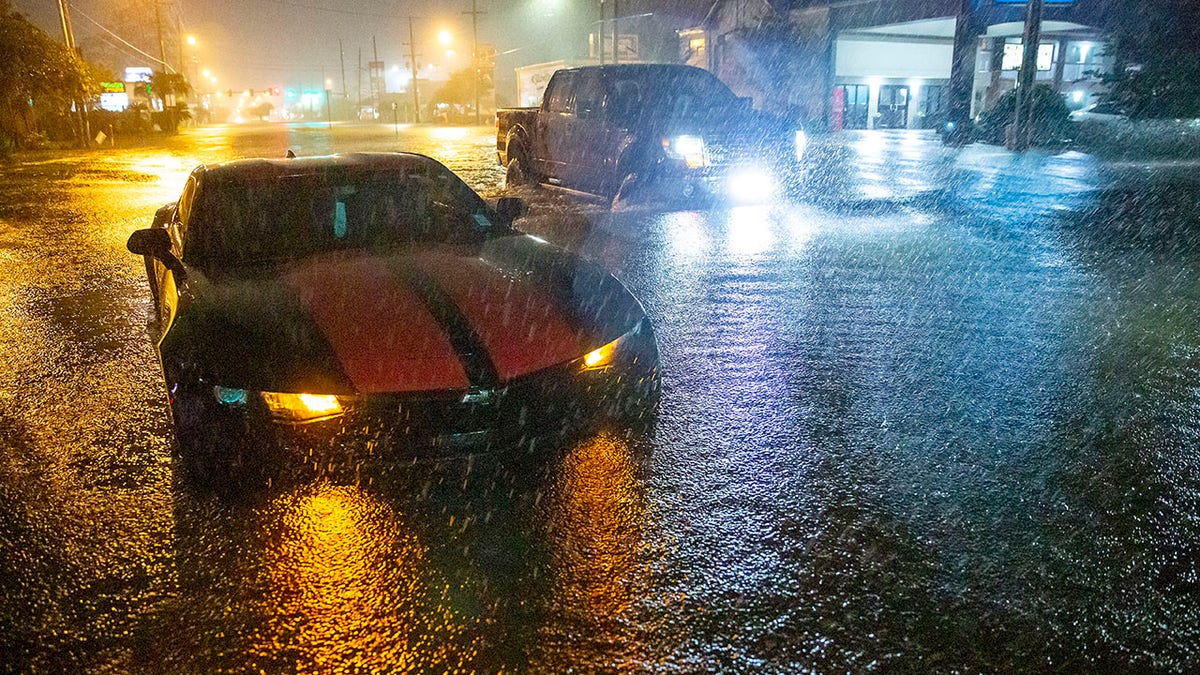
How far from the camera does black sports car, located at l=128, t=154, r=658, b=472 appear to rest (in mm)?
3270

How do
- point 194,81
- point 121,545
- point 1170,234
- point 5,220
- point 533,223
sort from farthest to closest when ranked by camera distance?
1. point 194,81
2. point 5,220
3. point 533,223
4. point 1170,234
5. point 121,545

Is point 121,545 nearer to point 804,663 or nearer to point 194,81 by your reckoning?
point 804,663

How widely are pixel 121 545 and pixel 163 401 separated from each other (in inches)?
72.0

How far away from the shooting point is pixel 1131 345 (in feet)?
19.2

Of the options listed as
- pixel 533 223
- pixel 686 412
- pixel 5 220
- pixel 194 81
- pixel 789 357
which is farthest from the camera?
pixel 194 81

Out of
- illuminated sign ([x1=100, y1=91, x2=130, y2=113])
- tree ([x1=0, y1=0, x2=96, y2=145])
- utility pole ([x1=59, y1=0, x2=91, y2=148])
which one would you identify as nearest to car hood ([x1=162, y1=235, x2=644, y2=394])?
tree ([x1=0, y1=0, x2=96, y2=145])

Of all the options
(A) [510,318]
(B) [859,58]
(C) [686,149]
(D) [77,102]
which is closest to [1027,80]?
(C) [686,149]

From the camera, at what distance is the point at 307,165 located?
512 centimetres

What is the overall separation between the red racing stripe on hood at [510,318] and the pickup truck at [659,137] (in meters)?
8.40

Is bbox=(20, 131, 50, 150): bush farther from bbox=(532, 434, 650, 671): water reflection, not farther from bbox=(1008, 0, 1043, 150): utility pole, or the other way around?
bbox=(532, 434, 650, 671): water reflection

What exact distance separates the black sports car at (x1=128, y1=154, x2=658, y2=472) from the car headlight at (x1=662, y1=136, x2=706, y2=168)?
24.6 ft

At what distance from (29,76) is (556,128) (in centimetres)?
2775

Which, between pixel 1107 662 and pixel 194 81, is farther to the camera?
pixel 194 81

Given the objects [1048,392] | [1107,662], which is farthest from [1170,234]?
[1107,662]
